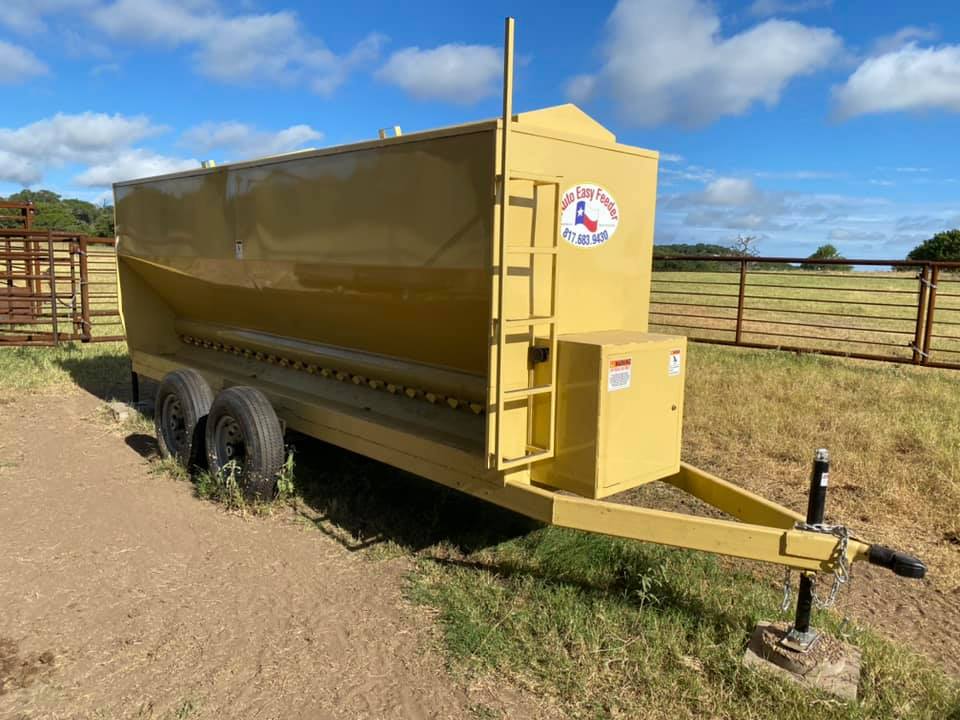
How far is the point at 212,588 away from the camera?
13.1ft

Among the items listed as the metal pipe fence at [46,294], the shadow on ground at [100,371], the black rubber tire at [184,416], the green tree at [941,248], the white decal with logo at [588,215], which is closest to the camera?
the white decal with logo at [588,215]

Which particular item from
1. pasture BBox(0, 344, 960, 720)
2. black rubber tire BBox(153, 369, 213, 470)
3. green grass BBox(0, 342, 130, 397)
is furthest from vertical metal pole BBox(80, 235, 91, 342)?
black rubber tire BBox(153, 369, 213, 470)

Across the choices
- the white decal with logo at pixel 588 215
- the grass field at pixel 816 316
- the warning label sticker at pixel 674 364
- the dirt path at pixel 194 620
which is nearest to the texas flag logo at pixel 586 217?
the white decal with logo at pixel 588 215

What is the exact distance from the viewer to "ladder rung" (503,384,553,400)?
351 cm

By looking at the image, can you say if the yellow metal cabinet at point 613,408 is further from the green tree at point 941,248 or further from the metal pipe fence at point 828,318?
the green tree at point 941,248

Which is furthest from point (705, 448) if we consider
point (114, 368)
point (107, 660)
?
point (114, 368)

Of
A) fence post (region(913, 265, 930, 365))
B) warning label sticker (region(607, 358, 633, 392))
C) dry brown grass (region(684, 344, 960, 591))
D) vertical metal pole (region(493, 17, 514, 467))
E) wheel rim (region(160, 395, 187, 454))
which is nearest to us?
vertical metal pole (region(493, 17, 514, 467))

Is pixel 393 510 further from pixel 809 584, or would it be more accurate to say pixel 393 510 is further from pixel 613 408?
pixel 809 584

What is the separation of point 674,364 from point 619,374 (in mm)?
484

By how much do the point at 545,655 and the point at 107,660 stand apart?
1.99 meters

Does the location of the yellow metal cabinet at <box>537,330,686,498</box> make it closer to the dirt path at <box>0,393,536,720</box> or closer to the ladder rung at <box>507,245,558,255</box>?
the ladder rung at <box>507,245,558,255</box>

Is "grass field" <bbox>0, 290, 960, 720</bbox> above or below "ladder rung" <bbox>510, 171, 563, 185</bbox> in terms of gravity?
below

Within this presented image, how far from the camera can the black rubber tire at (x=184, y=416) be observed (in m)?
5.73

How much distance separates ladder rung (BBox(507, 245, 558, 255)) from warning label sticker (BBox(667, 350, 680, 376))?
0.88m
